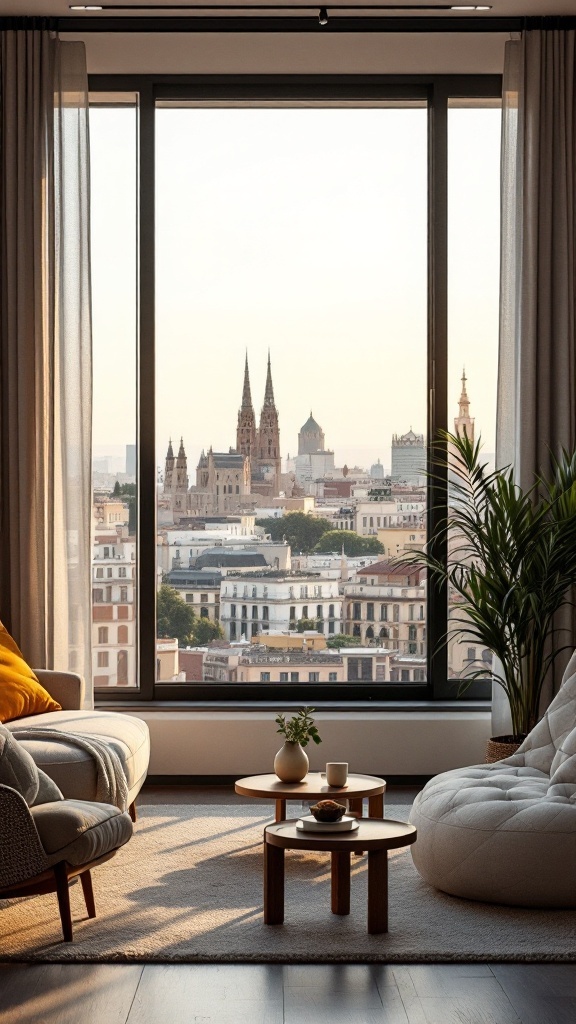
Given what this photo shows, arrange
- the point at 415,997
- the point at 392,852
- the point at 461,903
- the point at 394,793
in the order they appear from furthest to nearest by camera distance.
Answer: the point at 394,793 → the point at 392,852 → the point at 461,903 → the point at 415,997

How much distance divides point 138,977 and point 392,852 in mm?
1555

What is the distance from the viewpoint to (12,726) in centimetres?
438

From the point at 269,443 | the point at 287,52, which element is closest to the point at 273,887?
the point at 269,443

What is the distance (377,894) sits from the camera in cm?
335

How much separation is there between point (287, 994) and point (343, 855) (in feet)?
2.23

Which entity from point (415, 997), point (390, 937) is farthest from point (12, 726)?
point (415, 997)

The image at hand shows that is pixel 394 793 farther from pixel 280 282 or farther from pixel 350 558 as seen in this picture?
pixel 280 282

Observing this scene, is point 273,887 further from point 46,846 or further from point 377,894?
point 46,846

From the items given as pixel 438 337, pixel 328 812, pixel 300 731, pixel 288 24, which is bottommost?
pixel 328 812

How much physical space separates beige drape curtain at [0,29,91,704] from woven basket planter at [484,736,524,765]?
197cm

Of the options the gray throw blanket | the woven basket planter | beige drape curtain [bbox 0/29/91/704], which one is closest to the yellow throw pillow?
the gray throw blanket

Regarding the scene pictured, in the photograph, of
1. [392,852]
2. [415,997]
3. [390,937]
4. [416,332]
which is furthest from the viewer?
[416,332]

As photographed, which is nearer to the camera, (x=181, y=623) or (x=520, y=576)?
(x=520, y=576)

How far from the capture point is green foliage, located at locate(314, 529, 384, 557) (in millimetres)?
5875
